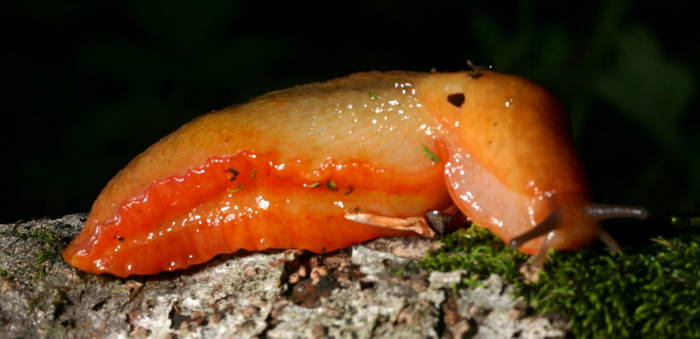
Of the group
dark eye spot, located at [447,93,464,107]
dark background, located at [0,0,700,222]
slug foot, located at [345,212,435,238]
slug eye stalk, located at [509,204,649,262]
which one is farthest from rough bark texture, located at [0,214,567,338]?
dark background, located at [0,0,700,222]

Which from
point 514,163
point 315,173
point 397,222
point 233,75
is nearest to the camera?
point 514,163

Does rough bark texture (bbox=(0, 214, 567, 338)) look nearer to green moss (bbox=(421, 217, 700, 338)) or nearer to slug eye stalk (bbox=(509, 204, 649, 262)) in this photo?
green moss (bbox=(421, 217, 700, 338))

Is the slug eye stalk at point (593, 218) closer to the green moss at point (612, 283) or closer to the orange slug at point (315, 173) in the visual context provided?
the green moss at point (612, 283)

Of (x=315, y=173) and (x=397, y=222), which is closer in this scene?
(x=397, y=222)

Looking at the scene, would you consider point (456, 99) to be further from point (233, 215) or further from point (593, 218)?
point (233, 215)

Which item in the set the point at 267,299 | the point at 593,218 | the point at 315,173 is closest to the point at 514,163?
the point at 593,218

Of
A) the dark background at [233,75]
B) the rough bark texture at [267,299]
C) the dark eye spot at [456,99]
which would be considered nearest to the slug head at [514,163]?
the dark eye spot at [456,99]
